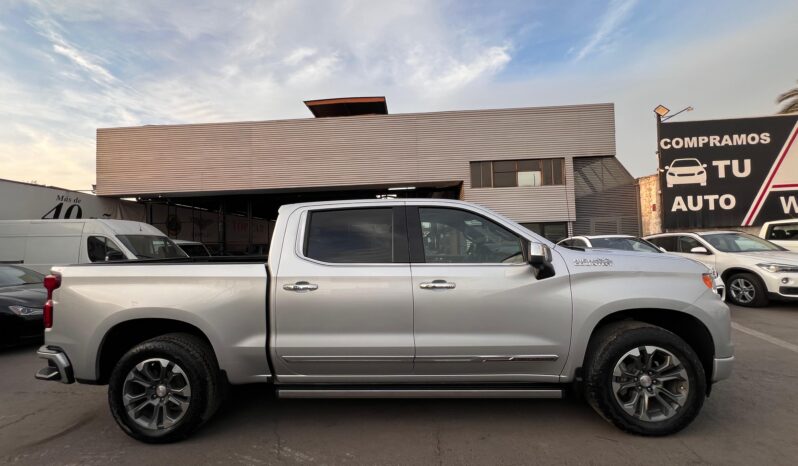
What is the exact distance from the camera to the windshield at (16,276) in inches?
297

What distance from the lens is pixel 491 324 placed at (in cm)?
335

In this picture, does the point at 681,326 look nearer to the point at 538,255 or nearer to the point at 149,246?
the point at 538,255

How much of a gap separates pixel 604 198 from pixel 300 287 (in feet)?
67.3

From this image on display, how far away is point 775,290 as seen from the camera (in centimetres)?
835

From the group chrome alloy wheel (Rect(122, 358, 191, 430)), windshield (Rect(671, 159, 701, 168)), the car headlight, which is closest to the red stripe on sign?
windshield (Rect(671, 159, 701, 168))

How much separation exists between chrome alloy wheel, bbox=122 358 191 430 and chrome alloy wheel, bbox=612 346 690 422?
11.0 ft

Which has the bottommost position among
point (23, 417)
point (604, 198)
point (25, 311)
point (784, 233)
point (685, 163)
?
point (23, 417)

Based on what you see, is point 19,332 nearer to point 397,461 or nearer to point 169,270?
point 169,270

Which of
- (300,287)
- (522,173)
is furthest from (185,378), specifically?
(522,173)

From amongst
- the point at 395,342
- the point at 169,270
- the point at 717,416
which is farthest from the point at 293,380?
the point at 717,416

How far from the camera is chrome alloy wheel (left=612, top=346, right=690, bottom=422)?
332 cm

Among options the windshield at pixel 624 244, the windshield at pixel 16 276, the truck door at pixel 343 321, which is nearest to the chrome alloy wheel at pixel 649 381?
the truck door at pixel 343 321

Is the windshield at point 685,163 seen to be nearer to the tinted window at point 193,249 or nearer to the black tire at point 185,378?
the tinted window at point 193,249

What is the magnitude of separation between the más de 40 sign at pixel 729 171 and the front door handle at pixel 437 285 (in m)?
17.5
